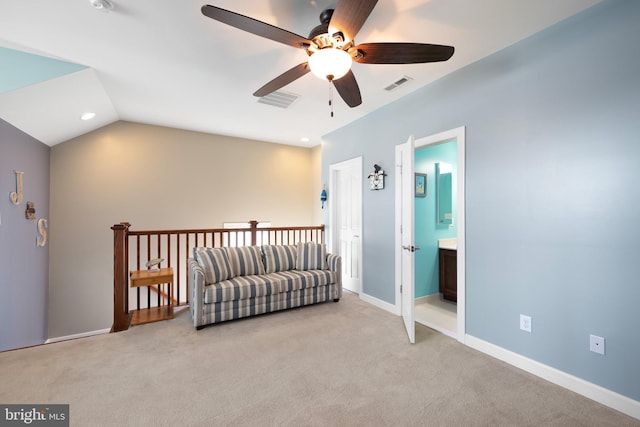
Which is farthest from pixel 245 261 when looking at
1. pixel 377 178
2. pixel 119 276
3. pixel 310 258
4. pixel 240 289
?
Answer: pixel 377 178

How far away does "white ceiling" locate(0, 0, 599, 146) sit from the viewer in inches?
79.7

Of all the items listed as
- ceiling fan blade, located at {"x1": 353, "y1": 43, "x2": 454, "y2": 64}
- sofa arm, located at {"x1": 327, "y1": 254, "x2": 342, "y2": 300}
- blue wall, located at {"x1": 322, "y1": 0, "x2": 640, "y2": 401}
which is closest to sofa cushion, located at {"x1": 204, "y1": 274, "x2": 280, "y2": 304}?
sofa arm, located at {"x1": 327, "y1": 254, "x2": 342, "y2": 300}

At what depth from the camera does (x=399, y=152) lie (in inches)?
140

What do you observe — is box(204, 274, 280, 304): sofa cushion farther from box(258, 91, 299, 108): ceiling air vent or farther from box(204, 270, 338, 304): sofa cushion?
box(258, 91, 299, 108): ceiling air vent

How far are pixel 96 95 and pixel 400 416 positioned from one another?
178 inches

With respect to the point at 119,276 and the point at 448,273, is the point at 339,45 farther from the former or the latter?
the point at 448,273

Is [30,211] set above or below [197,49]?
below

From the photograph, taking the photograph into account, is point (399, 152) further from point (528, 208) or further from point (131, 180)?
point (131, 180)

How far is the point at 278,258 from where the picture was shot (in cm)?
399

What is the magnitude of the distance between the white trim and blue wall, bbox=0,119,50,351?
4.97m

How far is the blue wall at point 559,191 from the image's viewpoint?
1.87m

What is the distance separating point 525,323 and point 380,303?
1809 millimetres

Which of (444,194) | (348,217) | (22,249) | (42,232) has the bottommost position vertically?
(22,249)

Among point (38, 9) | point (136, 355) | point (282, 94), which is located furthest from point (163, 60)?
point (136, 355)
